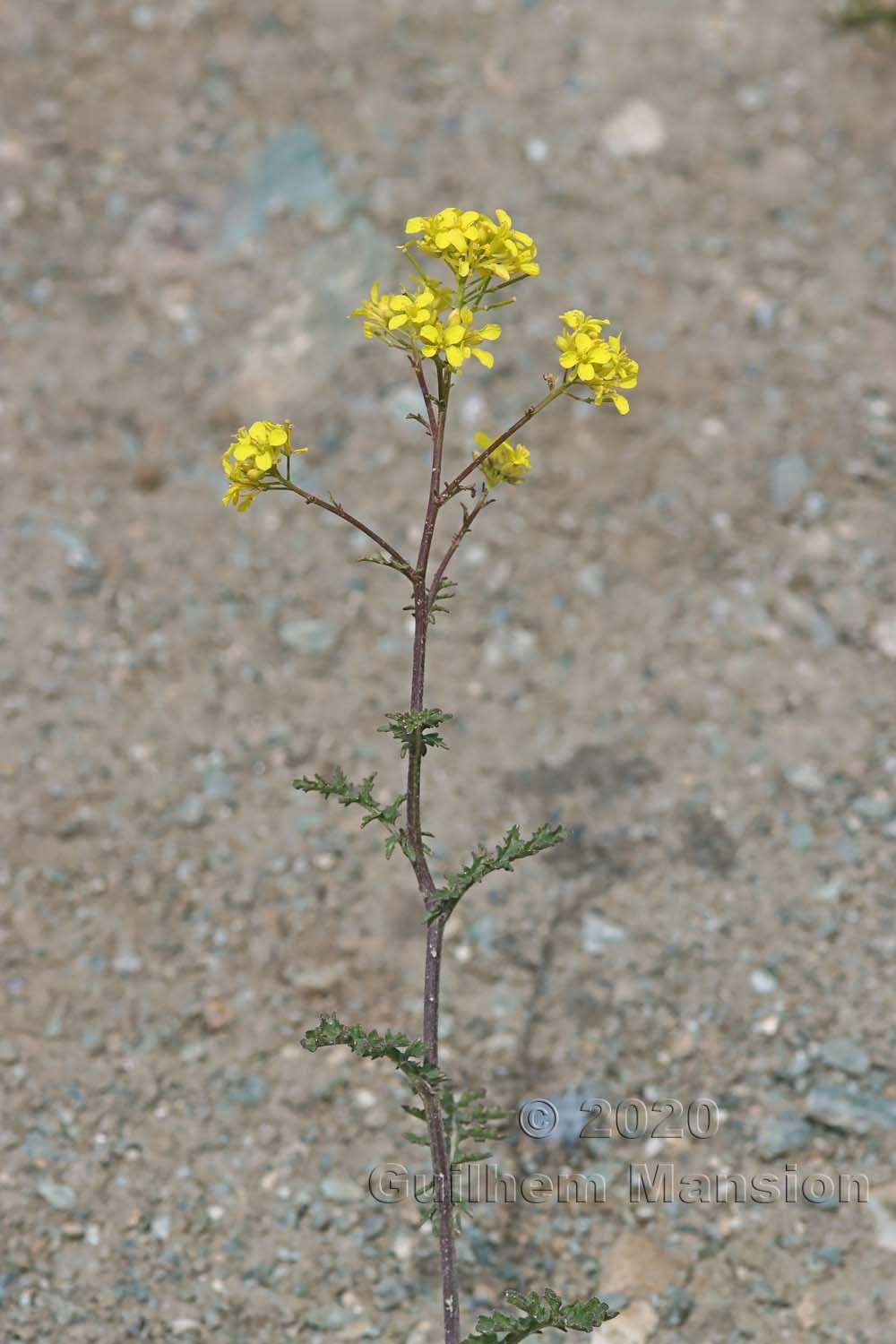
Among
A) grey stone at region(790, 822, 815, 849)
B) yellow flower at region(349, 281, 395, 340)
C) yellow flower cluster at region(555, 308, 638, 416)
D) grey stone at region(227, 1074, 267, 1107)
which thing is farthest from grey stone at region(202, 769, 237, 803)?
yellow flower cluster at region(555, 308, 638, 416)

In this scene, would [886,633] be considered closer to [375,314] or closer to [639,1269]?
[639,1269]

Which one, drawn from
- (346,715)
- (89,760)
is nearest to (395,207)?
(346,715)

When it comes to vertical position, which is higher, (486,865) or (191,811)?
(191,811)

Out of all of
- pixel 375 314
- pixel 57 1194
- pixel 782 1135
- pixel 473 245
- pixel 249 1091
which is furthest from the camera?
pixel 249 1091

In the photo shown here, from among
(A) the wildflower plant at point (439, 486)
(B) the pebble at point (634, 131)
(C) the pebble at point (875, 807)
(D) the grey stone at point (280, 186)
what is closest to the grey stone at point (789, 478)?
(C) the pebble at point (875, 807)

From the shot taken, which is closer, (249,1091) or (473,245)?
(473,245)

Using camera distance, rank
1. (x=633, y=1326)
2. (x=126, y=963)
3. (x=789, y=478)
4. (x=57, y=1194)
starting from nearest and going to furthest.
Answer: (x=633, y=1326)
(x=57, y=1194)
(x=126, y=963)
(x=789, y=478)

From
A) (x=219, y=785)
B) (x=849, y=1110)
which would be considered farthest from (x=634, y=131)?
(x=849, y=1110)

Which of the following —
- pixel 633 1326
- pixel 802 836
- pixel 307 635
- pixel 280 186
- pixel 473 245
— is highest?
pixel 280 186
